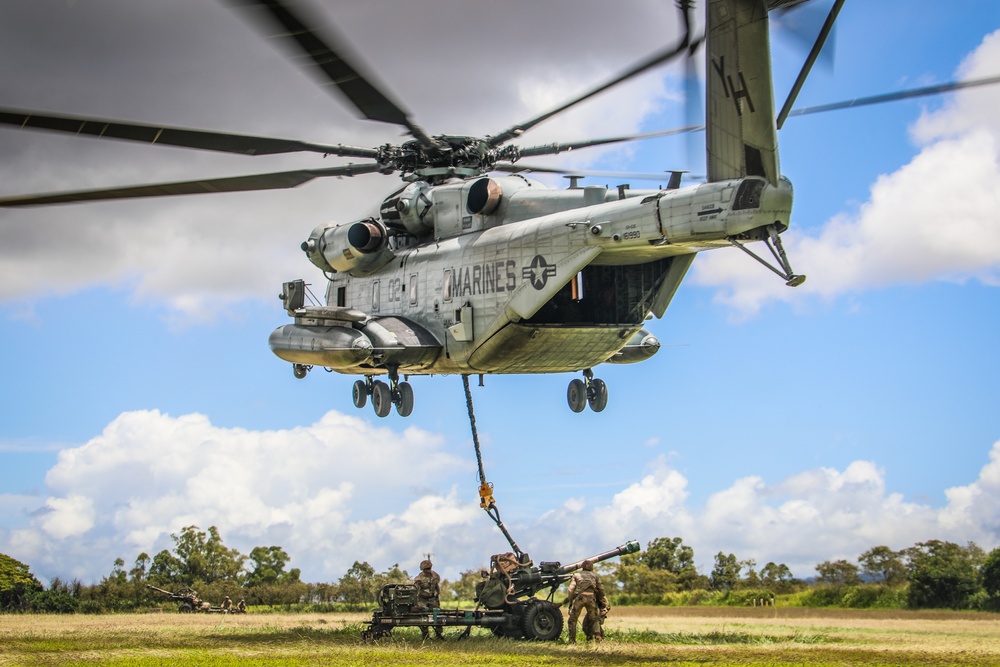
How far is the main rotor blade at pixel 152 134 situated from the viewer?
14336mm

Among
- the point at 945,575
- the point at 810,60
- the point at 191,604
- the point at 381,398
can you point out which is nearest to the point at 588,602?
the point at 381,398

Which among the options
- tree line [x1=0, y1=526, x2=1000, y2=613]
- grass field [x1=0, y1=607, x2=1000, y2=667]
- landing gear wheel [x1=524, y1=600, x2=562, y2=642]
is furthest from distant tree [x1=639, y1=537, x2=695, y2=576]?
landing gear wheel [x1=524, y1=600, x2=562, y2=642]

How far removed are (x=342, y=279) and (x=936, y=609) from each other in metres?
14.9

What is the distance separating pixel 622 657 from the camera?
539 inches

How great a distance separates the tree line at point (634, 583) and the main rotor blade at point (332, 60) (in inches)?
454

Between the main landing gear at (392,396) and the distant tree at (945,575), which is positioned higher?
the main landing gear at (392,396)

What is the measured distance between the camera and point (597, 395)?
1966 cm

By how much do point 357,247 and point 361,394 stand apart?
9.28 ft

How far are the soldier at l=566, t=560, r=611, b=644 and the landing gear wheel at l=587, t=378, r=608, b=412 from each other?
483 cm

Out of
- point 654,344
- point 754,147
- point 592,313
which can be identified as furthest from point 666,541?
point 754,147

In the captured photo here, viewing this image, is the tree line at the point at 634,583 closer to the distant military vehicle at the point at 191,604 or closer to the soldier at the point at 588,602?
the distant military vehicle at the point at 191,604

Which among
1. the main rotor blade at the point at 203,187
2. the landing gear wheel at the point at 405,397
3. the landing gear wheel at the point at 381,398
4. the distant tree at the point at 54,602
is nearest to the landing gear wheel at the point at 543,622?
the landing gear wheel at the point at 405,397

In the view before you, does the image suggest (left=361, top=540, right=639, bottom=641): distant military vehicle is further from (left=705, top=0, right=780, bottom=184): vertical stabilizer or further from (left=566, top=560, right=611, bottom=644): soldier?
(left=705, top=0, right=780, bottom=184): vertical stabilizer

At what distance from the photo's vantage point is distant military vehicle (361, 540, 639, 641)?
1556 centimetres
